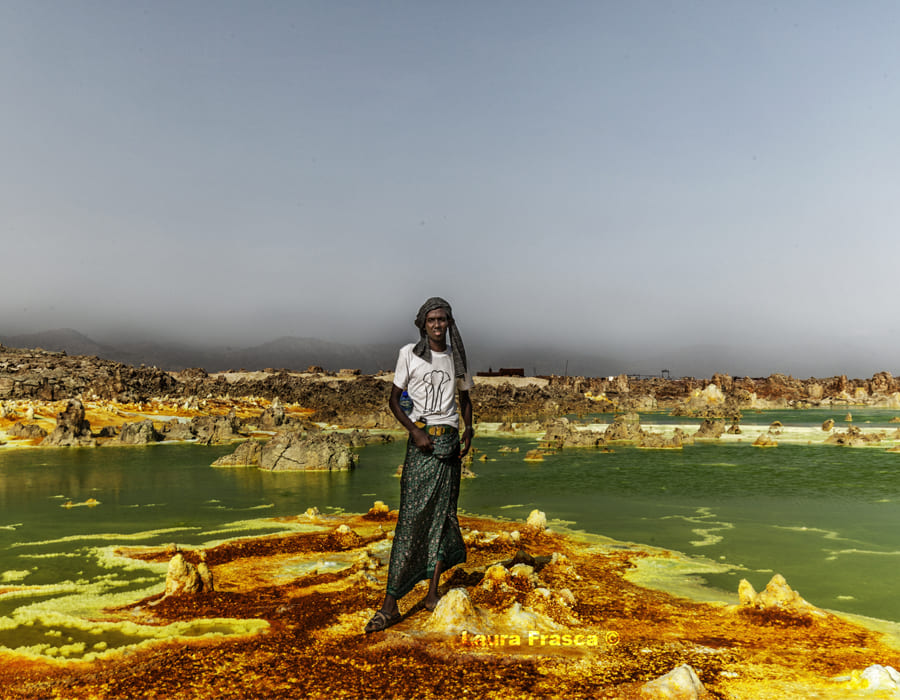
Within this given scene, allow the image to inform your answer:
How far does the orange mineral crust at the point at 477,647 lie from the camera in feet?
11.9

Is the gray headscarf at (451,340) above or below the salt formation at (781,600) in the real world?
above

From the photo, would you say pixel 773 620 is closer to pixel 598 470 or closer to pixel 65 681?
pixel 65 681

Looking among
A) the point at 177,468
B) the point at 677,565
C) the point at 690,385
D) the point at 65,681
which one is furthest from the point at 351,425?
the point at 690,385

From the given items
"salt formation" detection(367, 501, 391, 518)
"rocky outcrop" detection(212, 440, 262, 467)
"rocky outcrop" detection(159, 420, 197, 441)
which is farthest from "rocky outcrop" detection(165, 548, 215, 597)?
"rocky outcrop" detection(159, 420, 197, 441)

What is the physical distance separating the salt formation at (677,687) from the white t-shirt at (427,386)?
7.54 feet

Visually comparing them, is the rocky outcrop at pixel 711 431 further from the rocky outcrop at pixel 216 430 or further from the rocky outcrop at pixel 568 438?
the rocky outcrop at pixel 216 430

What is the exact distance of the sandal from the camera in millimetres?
4484

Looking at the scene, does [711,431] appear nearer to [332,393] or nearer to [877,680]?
[877,680]

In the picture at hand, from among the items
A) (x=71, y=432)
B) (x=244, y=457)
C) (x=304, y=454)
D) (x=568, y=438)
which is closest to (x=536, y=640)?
(x=304, y=454)

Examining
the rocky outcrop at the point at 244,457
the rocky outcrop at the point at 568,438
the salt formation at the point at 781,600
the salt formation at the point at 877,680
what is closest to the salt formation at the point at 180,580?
the salt formation at the point at 781,600

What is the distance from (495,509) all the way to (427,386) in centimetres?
900

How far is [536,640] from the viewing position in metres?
4.37

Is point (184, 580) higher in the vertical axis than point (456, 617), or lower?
lower

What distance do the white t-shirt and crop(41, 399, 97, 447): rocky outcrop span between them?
27.4 m
